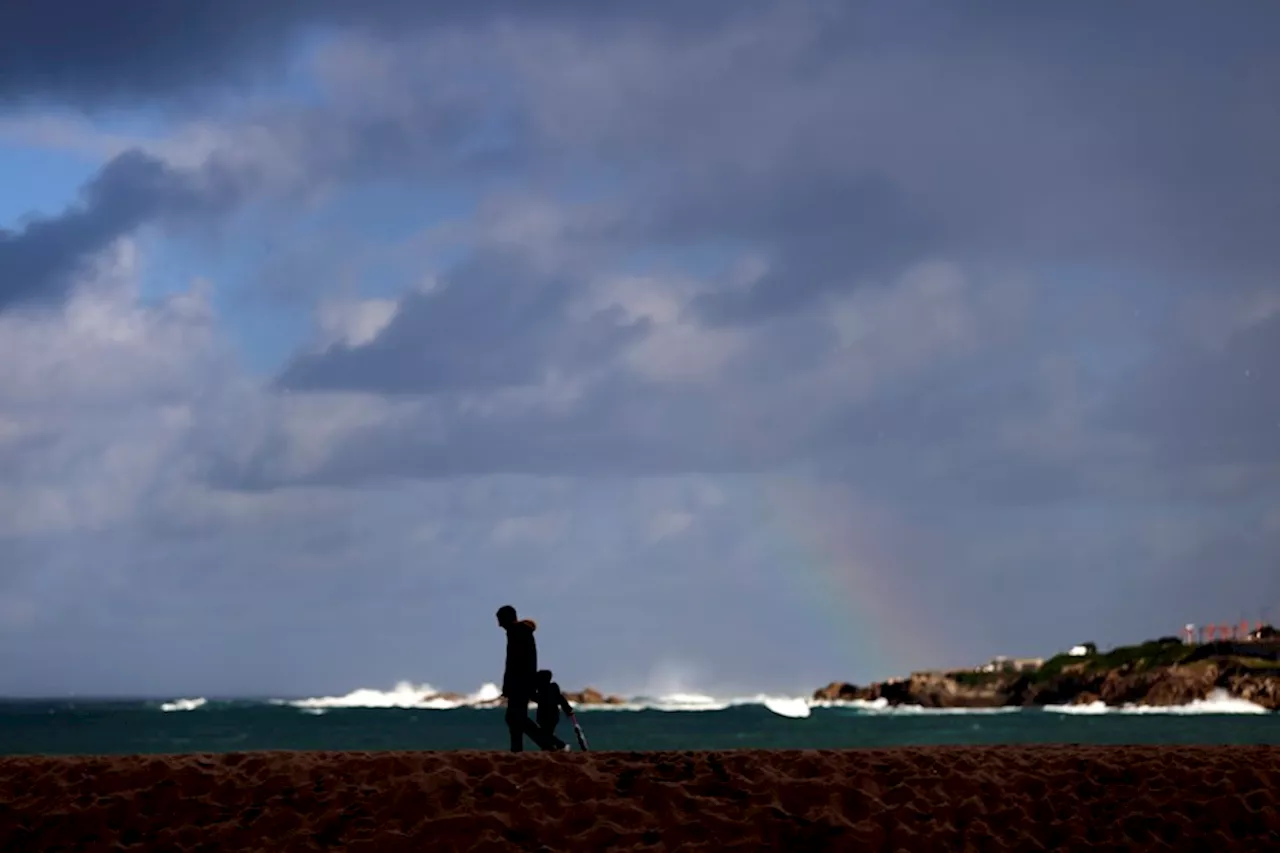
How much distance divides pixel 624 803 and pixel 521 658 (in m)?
3.19

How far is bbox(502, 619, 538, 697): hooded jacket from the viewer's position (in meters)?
18.6

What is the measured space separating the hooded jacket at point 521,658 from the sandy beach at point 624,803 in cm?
123

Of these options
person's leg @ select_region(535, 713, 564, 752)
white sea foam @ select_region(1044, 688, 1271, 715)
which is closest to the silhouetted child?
person's leg @ select_region(535, 713, 564, 752)

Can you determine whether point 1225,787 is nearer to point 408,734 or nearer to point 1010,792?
point 1010,792

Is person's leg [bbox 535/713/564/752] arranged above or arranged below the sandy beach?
above

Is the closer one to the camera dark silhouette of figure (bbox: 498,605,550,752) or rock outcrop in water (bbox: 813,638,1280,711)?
dark silhouette of figure (bbox: 498,605,550,752)

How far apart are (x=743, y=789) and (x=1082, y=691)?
18124 centimetres

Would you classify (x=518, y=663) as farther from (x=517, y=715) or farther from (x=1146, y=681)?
(x=1146, y=681)

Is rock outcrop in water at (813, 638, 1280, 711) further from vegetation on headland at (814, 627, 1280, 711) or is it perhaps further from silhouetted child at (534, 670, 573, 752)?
silhouetted child at (534, 670, 573, 752)

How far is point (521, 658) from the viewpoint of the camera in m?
18.6

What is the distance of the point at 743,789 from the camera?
16656mm

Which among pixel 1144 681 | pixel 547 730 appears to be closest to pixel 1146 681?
pixel 1144 681

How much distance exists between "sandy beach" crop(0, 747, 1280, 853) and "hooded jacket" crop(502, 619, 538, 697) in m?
1.23

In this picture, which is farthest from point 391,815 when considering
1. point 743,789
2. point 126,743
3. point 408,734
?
point 408,734
